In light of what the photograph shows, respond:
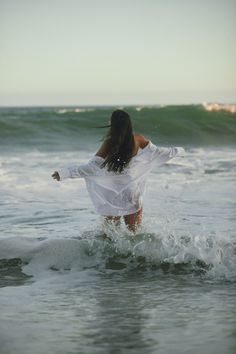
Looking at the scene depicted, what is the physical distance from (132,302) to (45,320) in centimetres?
81

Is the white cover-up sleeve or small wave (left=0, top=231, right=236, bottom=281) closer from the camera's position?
small wave (left=0, top=231, right=236, bottom=281)

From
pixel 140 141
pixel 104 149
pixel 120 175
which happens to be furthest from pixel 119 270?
pixel 140 141

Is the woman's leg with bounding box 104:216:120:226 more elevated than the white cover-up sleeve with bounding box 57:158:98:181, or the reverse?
the white cover-up sleeve with bounding box 57:158:98:181

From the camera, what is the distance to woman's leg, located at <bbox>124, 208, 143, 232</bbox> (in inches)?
263

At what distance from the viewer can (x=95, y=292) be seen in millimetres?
5445

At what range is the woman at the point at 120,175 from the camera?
643 cm

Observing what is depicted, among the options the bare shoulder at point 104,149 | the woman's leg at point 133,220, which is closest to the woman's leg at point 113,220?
the woman's leg at point 133,220

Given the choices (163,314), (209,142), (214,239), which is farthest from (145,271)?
(209,142)

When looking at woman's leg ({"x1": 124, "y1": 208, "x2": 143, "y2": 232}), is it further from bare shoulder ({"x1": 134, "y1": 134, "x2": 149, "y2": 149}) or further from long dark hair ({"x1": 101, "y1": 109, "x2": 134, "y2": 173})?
bare shoulder ({"x1": 134, "y1": 134, "x2": 149, "y2": 149})

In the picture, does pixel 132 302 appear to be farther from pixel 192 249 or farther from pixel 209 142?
pixel 209 142

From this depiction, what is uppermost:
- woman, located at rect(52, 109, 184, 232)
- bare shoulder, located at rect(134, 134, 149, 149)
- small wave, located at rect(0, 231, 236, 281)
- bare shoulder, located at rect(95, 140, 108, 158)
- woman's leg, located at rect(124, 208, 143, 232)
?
bare shoulder, located at rect(134, 134, 149, 149)

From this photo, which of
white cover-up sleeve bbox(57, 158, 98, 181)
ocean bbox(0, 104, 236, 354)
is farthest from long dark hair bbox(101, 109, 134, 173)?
ocean bbox(0, 104, 236, 354)

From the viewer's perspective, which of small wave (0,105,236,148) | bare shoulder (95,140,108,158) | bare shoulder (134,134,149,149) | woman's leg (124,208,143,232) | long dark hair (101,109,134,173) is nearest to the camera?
long dark hair (101,109,134,173)

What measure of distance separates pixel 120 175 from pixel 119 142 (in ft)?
1.30
